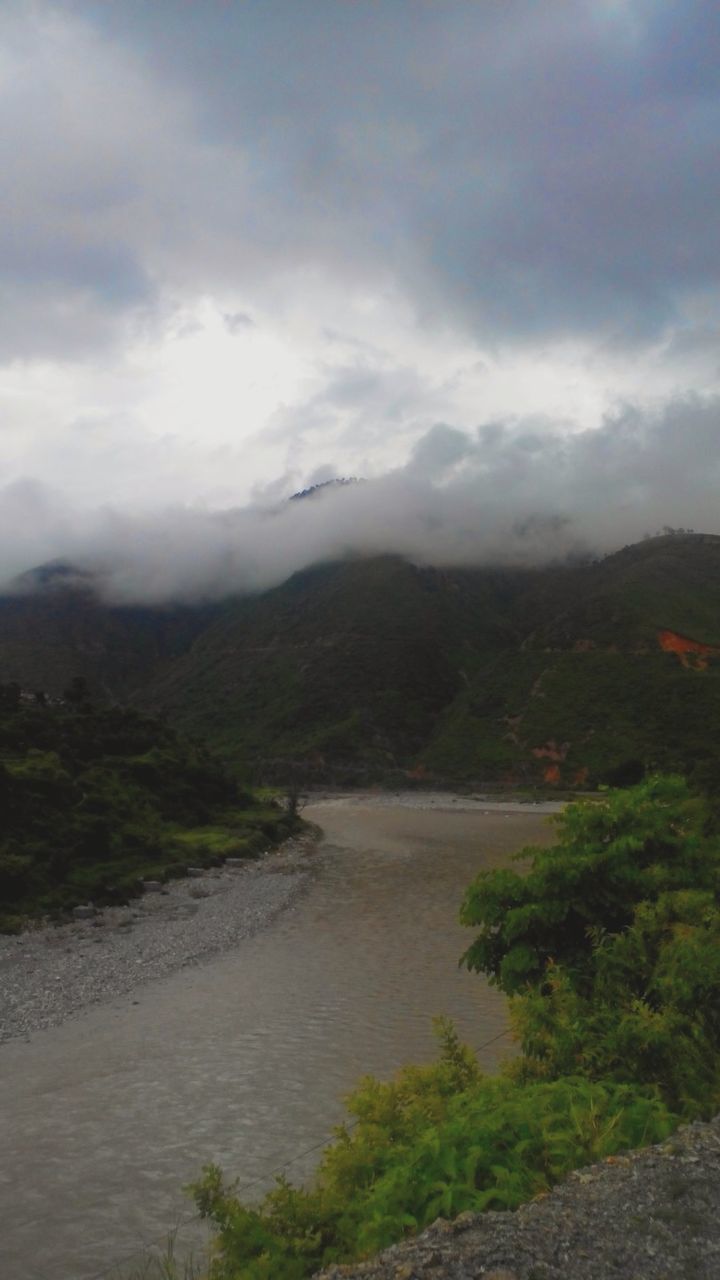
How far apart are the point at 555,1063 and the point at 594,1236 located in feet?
9.34

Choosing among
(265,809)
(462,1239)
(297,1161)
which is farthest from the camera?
(265,809)

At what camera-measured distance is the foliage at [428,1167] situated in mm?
4695

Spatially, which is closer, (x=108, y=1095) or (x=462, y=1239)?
(x=462, y=1239)

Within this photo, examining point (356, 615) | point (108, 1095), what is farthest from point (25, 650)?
point (108, 1095)

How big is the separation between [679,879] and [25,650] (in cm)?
18316

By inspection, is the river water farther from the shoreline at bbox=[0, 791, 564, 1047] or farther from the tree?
the tree

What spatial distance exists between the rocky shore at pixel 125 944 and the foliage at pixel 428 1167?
1311 centimetres

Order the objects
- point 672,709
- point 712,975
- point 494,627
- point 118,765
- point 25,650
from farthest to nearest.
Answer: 1. point 494,627
2. point 25,650
3. point 672,709
4. point 118,765
5. point 712,975

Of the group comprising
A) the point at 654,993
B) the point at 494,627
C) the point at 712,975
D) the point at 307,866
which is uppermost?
the point at 494,627

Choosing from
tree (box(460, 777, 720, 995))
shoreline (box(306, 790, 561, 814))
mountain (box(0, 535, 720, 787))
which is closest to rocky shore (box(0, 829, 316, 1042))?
tree (box(460, 777, 720, 995))

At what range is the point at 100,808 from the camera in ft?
128

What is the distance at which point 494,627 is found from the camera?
19538 cm

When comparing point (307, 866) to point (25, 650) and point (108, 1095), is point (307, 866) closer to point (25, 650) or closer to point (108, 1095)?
point (108, 1095)

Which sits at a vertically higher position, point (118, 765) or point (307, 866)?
point (118, 765)
